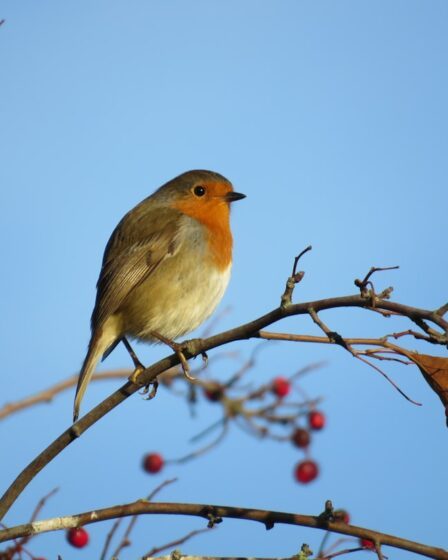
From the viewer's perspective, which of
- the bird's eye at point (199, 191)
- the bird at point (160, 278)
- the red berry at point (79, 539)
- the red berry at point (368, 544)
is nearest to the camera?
the red berry at point (368, 544)

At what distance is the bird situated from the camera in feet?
14.6

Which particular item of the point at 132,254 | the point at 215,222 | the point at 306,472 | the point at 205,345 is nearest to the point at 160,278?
the point at 132,254

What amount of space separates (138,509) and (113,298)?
2123mm

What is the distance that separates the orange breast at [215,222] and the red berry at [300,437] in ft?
3.44

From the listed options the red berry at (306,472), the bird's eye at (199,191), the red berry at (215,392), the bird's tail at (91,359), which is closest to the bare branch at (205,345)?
the bird's tail at (91,359)

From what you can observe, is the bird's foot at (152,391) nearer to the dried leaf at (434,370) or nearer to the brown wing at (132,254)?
the brown wing at (132,254)

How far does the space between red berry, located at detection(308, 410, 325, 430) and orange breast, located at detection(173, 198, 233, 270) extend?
3.92 ft

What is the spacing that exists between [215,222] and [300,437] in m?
1.38

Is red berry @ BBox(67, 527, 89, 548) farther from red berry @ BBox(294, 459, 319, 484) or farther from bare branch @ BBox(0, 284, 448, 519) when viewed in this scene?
red berry @ BBox(294, 459, 319, 484)

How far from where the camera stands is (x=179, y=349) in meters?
3.46

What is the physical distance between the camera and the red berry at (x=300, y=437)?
4.76 m

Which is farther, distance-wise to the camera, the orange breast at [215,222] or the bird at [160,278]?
the orange breast at [215,222]

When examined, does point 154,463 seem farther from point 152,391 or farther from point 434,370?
point 434,370

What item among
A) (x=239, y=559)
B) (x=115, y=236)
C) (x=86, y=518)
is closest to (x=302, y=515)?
(x=239, y=559)
